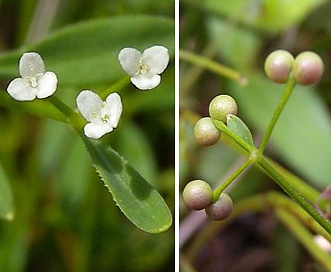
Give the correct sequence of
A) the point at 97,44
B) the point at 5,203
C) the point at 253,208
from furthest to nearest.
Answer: the point at 253,208 → the point at 97,44 → the point at 5,203

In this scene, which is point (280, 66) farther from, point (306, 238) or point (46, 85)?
point (306, 238)

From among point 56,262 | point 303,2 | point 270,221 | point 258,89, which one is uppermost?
point 303,2

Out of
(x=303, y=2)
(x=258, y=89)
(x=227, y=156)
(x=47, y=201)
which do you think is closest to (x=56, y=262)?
(x=47, y=201)

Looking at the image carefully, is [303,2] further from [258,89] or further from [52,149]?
[52,149]

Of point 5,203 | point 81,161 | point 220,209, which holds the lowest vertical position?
point 81,161

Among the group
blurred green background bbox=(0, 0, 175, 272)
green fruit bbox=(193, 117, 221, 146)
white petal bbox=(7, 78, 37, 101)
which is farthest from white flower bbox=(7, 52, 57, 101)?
blurred green background bbox=(0, 0, 175, 272)

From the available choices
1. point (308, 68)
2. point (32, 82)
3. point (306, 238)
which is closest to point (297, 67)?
point (308, 68)

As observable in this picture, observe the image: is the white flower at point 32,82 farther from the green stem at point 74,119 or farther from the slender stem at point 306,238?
the slender stem at point 306,238
